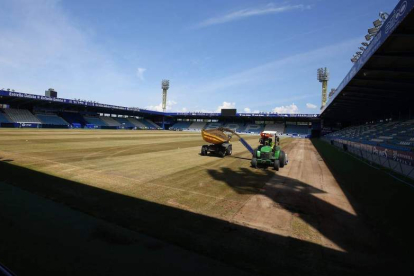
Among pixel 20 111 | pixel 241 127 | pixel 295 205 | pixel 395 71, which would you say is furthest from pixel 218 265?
pixel 241 127

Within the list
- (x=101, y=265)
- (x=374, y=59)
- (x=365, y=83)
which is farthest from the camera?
(x=365, y=83)

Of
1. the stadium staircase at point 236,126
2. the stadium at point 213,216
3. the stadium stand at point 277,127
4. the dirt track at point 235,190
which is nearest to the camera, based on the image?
the stadium at point 213,216

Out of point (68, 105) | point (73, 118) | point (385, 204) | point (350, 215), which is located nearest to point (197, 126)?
point (73, 118)

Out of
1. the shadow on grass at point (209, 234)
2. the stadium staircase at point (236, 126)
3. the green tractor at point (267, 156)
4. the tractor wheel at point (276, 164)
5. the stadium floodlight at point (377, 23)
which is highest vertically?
the stadium floodlight at point (377, 23)

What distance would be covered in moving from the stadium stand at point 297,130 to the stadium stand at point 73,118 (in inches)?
2454

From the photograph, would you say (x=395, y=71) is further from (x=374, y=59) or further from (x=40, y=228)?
(x=40, y=228)

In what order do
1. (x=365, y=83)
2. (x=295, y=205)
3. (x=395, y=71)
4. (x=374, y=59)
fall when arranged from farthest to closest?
(x=365, y=83) < (x=395, y=71) < (x=374, y=59) < (x=295, y=205)

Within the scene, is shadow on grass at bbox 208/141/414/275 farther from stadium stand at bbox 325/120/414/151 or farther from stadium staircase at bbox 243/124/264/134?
stadium staircase at bbox 243/124/264/134

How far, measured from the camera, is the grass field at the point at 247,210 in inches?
154

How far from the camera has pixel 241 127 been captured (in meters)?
83.0

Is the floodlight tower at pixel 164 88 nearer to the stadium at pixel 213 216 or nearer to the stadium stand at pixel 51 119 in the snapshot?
the stadium stand at pixel 51 119

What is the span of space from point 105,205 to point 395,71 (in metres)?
14.7

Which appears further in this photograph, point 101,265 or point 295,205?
point 295,205

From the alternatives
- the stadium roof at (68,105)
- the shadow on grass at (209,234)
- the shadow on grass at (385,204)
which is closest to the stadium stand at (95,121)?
the stadium roof at (68,105)
